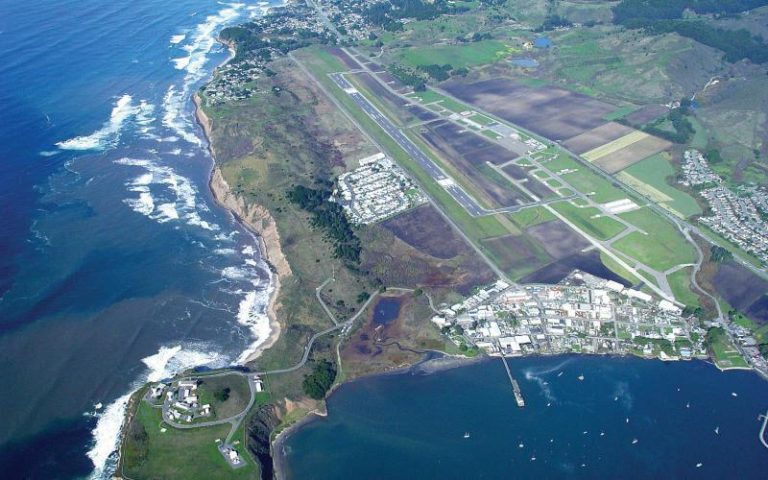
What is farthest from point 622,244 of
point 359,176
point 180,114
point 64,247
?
point 180,114

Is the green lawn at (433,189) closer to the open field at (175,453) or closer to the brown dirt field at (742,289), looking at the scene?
the brown dirt field at (742,289)

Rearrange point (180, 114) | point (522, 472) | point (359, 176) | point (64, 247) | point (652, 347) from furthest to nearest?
point (180, 114) → point (359, 176) → point (64, 247) → point (652, 347) → point (522, 472)

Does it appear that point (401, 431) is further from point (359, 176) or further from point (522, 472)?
point (359, 176)

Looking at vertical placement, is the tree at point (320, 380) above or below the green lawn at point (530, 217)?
above

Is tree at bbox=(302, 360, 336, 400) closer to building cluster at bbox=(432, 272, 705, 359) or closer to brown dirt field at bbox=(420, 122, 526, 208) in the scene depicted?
building cluster at bbox=(432, 272, 705, 359)

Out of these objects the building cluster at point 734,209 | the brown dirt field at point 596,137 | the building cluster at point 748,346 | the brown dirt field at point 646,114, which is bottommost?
the building cluster at point 748,346

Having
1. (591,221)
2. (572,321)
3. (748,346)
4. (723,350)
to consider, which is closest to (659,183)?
(591,221)

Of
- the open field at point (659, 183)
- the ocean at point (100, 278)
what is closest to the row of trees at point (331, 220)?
the ocean at point (100, 278)

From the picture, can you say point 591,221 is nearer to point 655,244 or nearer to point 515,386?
point 655,244
